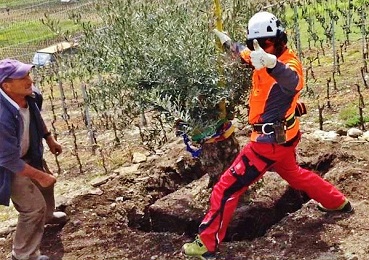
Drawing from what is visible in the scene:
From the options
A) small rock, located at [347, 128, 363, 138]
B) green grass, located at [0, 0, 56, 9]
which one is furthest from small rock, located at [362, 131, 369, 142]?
green grass, located at [0, 0, 56, 9]

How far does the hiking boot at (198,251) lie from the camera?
16.3ft

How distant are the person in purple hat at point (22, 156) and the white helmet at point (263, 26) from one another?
1799mm

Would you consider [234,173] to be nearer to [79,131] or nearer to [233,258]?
[233,258]

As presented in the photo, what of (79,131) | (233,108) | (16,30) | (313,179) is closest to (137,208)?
(233,108)

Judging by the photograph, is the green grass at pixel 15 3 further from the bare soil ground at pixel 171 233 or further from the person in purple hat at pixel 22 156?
the person in purple hat at pixel 22 156

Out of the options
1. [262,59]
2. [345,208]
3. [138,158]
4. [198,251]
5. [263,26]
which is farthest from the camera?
[138,158]

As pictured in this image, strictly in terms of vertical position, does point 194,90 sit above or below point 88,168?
above

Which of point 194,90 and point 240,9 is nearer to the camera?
point 194,90

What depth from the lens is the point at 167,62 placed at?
507 centimetres

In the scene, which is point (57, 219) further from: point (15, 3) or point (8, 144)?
point (15, 3)

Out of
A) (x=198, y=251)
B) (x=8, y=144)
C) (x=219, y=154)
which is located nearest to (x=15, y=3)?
(x=219, y=154)

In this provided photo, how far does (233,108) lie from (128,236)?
146cm

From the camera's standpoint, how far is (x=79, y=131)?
1048cm

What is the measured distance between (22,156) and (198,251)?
5.51ft
